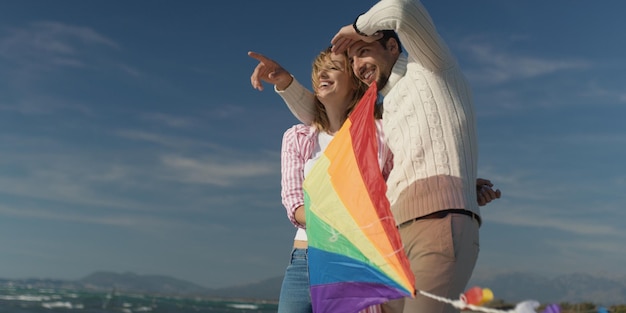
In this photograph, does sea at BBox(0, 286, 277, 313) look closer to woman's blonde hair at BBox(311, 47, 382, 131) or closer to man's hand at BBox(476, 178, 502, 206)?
woman's blonde hair at BBox(311, 47, 382, 131)

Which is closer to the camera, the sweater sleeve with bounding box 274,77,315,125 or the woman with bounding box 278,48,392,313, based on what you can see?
the woman with bounding box 278,48,392,313

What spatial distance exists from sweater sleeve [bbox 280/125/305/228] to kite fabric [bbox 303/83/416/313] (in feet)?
1.84

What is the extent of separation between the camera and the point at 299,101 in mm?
3188

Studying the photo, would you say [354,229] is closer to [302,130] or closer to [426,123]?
[426,123]

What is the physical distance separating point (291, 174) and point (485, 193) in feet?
3.14

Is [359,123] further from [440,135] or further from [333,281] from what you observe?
[333,281]

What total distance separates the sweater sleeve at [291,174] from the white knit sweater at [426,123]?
701 millimetres

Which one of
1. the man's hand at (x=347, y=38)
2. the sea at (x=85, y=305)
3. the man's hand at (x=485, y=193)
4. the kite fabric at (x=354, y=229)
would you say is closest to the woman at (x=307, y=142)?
the man's hand at (x=347, y=38)

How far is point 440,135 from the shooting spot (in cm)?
218

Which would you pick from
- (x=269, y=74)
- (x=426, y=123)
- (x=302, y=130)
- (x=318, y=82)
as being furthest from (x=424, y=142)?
(x=269, y=74)

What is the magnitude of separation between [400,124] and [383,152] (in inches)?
13.6

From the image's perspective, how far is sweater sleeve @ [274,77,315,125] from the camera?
3.16 meters

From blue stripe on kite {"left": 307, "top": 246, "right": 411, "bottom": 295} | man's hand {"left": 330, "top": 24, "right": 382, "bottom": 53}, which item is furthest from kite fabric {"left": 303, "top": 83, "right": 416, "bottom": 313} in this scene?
man's hand {"left": 330, "top": 24, "right": 382, "bottom": 53}

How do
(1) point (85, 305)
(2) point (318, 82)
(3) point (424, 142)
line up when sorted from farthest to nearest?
(1) point (85, 305)
(2) point (318, 82)
(3) point (424, 142)
